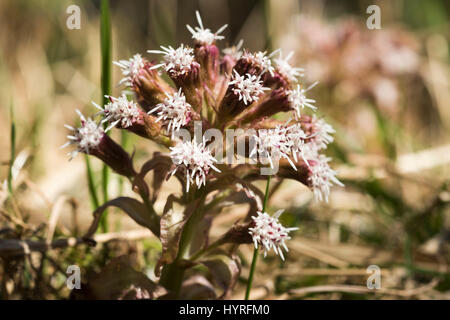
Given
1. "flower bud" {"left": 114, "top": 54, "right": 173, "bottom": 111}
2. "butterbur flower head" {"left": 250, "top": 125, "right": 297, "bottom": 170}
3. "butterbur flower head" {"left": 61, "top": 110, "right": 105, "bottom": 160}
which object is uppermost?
"flower bud" {"left": 114, "top": 54, "right": 173, "bottom": 111}

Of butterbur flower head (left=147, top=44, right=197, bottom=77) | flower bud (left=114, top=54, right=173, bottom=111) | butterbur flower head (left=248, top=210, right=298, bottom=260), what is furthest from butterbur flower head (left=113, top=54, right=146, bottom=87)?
butterbur flower head (left=248, top=210, right=298, bottom=260)

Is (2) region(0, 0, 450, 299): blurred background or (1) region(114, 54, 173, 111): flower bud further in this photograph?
(2) region(0, 0, 450, 299): blurred background

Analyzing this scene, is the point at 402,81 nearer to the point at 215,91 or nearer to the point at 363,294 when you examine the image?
the point at 363,294

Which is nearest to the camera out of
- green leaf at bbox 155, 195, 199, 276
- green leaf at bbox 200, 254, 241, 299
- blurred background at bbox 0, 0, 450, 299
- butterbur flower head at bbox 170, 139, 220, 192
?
butterbur flower head at bbox 170, 139, 220, 192

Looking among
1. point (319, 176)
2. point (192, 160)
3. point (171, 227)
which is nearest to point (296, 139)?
point (319, 176)

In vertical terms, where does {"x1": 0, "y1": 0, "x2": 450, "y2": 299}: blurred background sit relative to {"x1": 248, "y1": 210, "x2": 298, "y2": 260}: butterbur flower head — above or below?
above

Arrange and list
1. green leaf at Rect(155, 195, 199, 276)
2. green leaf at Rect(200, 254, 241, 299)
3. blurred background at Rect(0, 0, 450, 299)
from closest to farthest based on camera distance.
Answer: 1. green leaf at Rect(155, 195, 199, 276)
2. green leaf at Rect(200, 254, 241, 299)
3. blurred background at Rect(0, 0, 450, 299)

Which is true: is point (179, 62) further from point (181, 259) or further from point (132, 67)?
point (181, 259)

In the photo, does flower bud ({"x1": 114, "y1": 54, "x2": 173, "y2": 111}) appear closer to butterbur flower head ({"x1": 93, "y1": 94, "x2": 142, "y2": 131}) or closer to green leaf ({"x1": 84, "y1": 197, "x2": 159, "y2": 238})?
butterbur flower head ({"x1": 93, "y1": 94, "x2": 142, "y2": 131})
